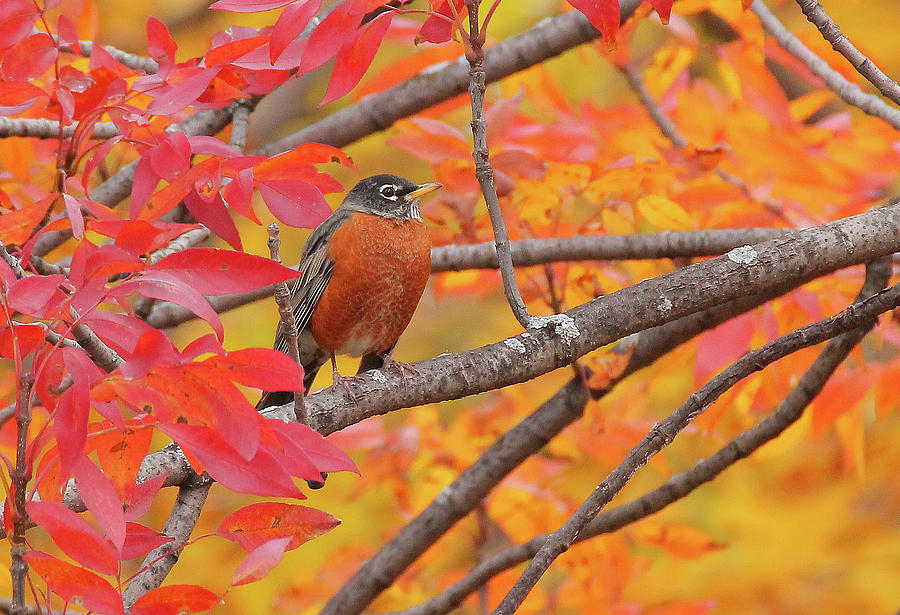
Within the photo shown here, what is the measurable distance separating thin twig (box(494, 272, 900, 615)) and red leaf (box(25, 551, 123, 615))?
2.56 feet

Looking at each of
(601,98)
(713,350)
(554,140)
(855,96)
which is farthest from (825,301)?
(601,98)

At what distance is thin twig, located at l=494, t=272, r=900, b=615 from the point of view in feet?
6.72

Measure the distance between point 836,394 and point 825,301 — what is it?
36cm

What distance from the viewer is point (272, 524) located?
5.98 ft

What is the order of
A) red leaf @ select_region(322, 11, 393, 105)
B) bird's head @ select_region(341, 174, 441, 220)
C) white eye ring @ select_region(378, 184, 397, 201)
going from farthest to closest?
white eye ring @ select_region(378, 184, 397, 201), bird's head @ select_region(341, 174, 441, 220), red leaf @ select_region(322, 11, 393, 105)

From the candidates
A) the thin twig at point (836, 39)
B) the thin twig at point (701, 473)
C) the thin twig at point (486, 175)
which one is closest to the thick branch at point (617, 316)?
the thin twig at point (486, 175)

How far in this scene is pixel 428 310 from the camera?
24.9 ft

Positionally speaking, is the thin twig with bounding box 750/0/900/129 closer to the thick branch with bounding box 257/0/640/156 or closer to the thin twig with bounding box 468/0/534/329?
the thick branch with bounding box 257/0/640/156

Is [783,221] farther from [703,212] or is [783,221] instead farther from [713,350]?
[713,350]

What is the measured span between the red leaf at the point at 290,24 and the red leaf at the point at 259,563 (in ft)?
3.49

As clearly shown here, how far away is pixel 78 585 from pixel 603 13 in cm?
152

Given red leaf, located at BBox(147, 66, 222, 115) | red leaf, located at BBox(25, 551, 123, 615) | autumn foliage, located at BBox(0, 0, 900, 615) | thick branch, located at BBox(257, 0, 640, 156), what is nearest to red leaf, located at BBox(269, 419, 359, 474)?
autumn foliage, located at BBox(0, 0, 900, 615)

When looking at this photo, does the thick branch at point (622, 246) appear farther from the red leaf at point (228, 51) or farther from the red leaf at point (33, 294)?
the red leaf at point (33, 294)

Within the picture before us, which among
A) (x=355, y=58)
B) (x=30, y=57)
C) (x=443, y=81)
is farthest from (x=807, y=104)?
(x=30, y=57)
